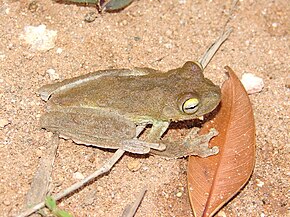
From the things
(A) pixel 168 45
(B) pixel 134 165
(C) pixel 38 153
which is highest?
(A) pixel 168 45

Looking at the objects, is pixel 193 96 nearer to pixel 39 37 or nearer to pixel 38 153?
pixel 38 153

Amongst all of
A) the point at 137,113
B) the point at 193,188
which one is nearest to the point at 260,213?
the point at 193,188

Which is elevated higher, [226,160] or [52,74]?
[52,74]

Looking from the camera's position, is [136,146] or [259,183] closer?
[136,146]

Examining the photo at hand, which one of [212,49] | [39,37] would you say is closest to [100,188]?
[39,37]

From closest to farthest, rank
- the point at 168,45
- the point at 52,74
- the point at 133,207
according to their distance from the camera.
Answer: the point at 133,207 → the point at 52,74 → the point at 168,45

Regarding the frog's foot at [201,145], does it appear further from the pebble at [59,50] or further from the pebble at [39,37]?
the pebble at [39,37]

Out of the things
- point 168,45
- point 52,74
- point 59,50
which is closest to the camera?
point 52,74
